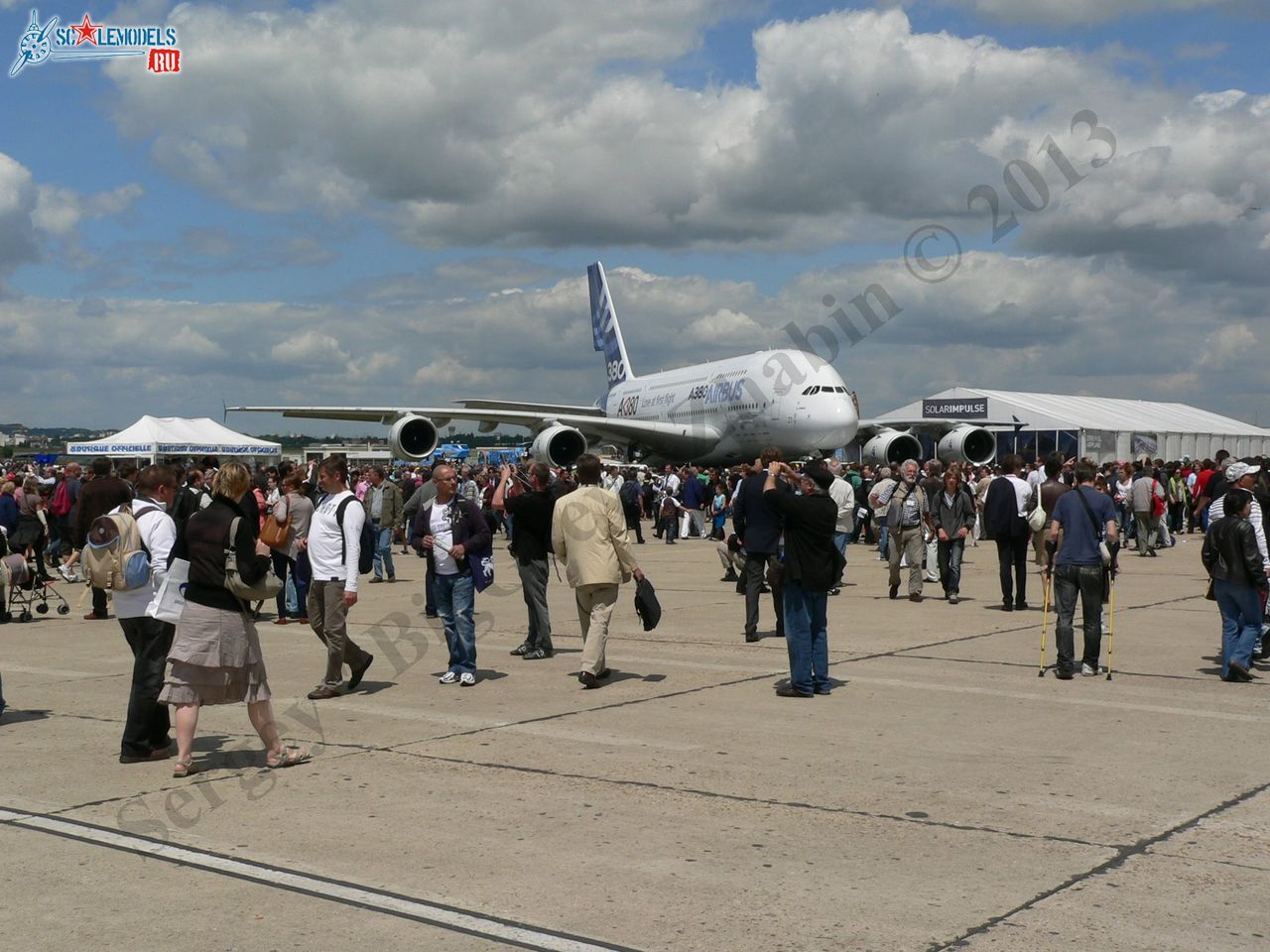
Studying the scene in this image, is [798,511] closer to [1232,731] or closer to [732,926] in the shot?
[1232,731]

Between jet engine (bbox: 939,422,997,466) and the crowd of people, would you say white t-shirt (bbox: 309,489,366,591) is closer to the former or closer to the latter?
the crowd of people

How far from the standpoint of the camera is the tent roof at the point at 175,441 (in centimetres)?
3472

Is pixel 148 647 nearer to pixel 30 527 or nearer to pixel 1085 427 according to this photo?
pixel 30 527

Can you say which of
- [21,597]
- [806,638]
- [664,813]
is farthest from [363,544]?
[21,597]

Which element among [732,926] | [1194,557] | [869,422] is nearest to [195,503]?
[732,926]

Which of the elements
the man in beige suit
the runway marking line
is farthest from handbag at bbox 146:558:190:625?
the man in beige suit

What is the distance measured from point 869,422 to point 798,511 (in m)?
Answer: 32.3

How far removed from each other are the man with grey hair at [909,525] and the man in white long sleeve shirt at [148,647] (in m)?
9.68

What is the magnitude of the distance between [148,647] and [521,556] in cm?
404

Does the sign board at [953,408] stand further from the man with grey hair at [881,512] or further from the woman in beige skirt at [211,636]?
the woman in beige skirt at [211,636]

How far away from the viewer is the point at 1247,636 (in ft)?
31.3

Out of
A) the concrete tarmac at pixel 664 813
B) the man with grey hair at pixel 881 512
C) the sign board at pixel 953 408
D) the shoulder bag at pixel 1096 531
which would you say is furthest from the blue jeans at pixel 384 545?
the sign board at pixel 953 408

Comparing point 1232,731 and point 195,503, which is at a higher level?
point 195,503

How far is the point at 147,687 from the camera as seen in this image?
23.6 feet
